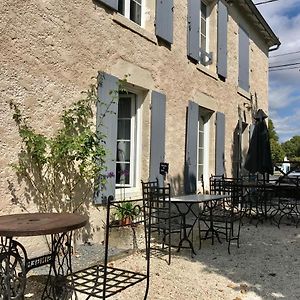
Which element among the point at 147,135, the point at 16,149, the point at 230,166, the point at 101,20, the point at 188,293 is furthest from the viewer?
the point at 230,166

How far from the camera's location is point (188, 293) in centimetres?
332

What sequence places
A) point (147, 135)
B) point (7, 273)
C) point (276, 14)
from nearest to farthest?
1. point (7, 273)
2. point (147, 135)
3. point (276, 14)

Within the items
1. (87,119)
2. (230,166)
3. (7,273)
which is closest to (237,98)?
(230,166)

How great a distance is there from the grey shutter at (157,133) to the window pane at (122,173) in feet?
1.22

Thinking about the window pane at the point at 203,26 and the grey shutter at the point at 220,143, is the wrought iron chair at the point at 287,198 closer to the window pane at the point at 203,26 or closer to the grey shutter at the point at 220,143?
the grey shutter at the point at 220,143

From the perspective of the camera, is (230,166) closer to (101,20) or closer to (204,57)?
(204,57)

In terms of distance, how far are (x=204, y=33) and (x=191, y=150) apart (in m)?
3.10

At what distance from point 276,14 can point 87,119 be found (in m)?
13.1

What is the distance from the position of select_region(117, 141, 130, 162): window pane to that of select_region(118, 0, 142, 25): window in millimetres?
2014

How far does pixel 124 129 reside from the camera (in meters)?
5.86

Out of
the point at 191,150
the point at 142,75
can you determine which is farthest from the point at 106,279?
the point at 191,150

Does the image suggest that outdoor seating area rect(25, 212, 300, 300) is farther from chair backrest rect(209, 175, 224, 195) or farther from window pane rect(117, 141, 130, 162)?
chair backrest rect(209, 175, 224, 195)

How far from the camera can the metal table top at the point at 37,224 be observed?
221cm

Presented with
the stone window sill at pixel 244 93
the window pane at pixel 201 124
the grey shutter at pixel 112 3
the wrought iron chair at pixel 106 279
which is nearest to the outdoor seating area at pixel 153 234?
the wrought iron chair at pixel 106 279
